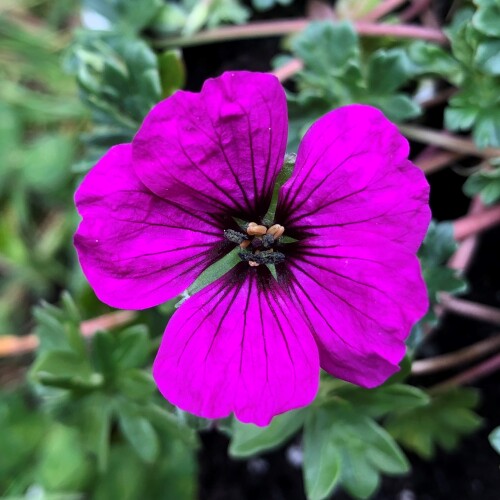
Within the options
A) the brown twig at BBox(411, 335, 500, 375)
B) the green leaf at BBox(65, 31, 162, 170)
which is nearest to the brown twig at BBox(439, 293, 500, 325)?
the brown twig at BBox(411, 335, 500, 375)

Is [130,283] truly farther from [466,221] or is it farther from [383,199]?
[466,221]

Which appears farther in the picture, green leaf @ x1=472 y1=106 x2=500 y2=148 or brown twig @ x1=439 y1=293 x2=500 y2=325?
brown twig @ x1=439 y1=293 x2=500 y2=325

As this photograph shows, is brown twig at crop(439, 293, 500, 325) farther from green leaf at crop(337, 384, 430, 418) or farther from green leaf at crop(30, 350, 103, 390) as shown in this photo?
green leaf at crop(30, 350, 103, 390)

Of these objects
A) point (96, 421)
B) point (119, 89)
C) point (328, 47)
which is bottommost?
point (96, 421)

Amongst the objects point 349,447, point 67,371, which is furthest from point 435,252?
point 67,371

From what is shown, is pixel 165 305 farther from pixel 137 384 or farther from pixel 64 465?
pixel 64 465

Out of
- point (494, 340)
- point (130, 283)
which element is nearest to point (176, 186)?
point (130, 283)
